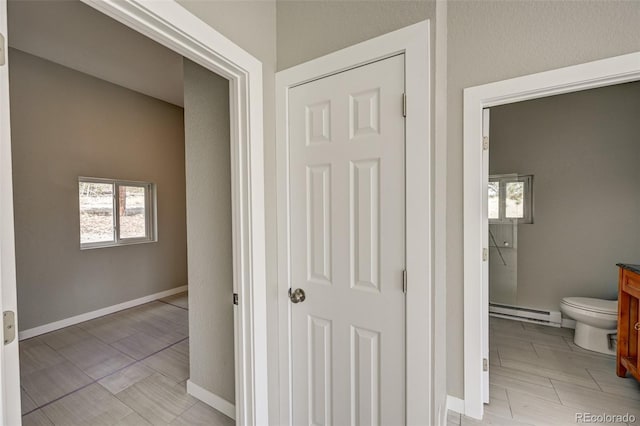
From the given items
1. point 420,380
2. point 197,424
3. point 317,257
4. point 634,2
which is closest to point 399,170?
point 317,257

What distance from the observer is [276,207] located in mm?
1521

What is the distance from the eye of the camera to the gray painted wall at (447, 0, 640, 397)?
142 centimetres

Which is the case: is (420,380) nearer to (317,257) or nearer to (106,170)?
(317,257)

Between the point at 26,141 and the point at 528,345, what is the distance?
216 inches

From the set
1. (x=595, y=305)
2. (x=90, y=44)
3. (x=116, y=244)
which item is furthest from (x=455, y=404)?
(x=90, y=44)

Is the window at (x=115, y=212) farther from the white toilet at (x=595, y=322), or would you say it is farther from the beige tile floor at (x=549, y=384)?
the white toilet at (x=595, y=322)

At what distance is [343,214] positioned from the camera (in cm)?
132

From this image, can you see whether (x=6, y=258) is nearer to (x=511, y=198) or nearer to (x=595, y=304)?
(x=595, y=304)

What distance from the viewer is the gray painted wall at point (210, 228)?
176 cm

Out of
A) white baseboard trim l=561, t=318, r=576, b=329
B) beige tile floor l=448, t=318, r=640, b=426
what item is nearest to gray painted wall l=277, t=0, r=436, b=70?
beige tile floor l=448, t=318, r=640, b=426

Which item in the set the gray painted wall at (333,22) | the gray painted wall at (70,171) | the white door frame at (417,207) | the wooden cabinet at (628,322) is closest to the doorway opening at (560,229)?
the wooden cabinet at (628,322)

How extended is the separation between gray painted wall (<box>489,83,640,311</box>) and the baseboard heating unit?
0.24 feet

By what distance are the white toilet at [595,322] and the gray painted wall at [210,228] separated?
312 cm

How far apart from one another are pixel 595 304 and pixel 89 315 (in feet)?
18.1
